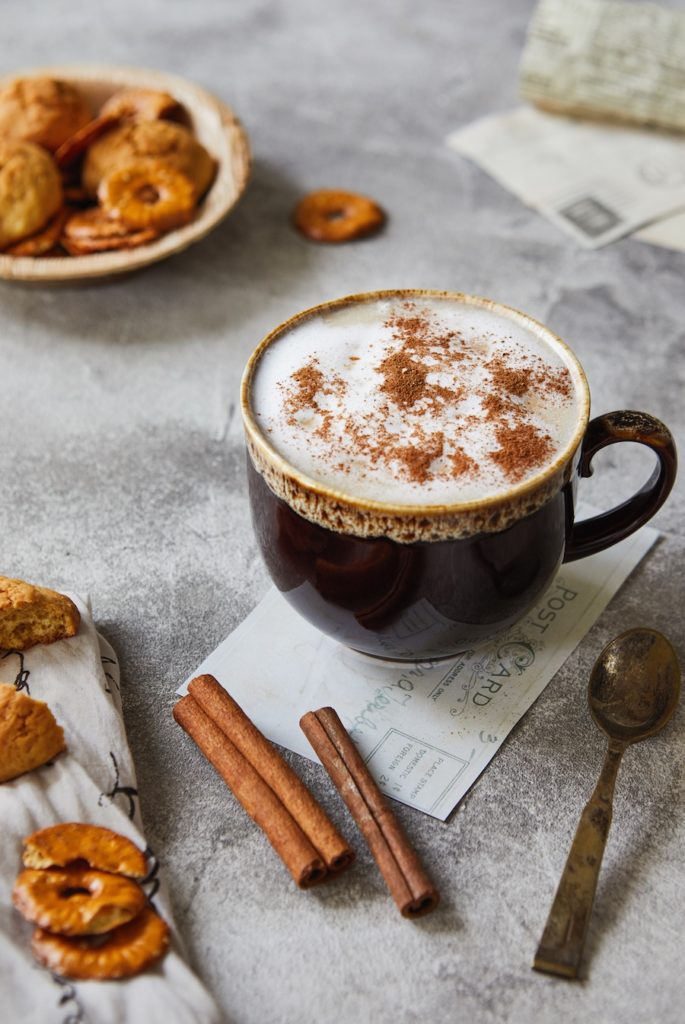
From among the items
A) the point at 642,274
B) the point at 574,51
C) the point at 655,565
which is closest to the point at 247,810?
the point at 655,565

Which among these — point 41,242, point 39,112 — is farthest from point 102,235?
point 39,112

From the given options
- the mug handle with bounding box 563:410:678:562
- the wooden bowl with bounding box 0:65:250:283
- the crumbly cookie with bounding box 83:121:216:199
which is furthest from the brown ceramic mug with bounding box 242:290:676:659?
the crumbly cookie with bounding box 83:121:216:199

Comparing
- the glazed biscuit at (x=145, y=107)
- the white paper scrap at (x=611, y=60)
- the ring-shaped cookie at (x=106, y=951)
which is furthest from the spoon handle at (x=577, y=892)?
the white paper scrap at (x=611, y=60)

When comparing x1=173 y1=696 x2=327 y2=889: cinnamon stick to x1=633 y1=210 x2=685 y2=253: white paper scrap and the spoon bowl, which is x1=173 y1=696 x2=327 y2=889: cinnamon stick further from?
x1=633 y1=210 x2=685 y2=253: white paper scrap

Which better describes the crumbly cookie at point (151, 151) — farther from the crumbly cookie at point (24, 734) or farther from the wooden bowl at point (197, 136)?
the crumbly cookie at point (24, 734)

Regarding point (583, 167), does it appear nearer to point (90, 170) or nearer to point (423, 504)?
point (90, 170)

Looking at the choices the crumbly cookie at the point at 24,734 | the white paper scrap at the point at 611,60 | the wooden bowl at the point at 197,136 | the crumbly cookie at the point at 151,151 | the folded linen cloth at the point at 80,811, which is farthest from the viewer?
the white paper scrap at the point at 611,60

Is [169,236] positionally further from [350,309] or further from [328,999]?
[328,999]
